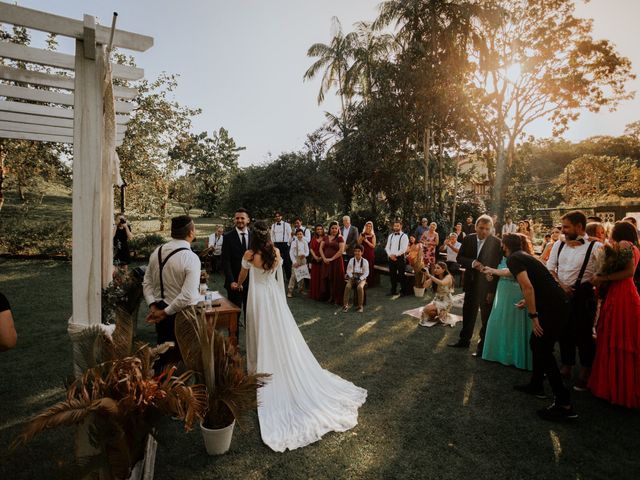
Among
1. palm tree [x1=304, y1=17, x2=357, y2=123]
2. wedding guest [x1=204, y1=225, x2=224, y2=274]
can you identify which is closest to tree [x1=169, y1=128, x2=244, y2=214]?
palm tree [x1=304, y1=17, x2=357, y2=123]

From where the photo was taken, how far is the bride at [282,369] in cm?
380

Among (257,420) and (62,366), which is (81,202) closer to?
(257,420)

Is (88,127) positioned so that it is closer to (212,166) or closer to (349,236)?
(349,236)

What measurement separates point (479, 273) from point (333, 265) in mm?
3982

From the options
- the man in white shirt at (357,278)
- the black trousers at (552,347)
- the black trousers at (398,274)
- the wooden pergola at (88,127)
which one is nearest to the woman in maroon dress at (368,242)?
the black trousers at (398,274)

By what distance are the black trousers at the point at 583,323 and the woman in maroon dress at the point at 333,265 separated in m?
5.13

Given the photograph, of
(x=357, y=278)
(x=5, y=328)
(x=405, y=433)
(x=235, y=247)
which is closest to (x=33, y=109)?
(x=235, y=247)

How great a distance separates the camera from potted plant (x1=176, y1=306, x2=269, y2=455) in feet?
9.84

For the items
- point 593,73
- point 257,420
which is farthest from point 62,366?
point 593,73

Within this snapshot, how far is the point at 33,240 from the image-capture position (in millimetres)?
14766

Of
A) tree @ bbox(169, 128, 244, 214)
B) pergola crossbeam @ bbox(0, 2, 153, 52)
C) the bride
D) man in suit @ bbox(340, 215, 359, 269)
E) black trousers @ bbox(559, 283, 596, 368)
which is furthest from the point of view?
tree @ bbox(169, 128, 244, 214)

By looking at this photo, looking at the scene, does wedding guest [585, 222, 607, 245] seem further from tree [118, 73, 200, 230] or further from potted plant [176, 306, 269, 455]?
tree [118, 73, 200, 230]

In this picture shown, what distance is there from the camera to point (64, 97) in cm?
498

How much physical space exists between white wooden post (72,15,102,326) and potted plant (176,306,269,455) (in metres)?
0.76
